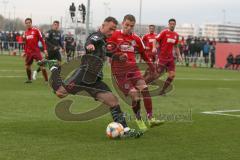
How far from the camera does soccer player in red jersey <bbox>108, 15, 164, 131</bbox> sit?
1078 centimetres

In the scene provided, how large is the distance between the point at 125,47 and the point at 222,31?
88144 mm

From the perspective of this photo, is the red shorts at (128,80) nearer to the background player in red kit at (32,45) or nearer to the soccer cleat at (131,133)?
the soccer cleat at (131,133)

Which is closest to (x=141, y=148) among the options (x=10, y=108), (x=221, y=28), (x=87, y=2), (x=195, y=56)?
(x=10, y=108)

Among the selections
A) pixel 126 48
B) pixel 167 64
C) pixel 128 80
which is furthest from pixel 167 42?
pixel 128 80

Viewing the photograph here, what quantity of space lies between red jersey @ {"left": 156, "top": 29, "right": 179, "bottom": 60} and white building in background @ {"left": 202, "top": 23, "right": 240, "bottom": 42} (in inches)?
2287

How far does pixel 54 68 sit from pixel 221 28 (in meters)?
89.3

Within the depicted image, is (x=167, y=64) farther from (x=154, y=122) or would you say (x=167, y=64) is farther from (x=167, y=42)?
(x=154, y=122)

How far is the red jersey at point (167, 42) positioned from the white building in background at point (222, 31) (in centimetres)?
5809

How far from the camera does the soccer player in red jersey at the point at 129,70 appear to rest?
10.8 metres

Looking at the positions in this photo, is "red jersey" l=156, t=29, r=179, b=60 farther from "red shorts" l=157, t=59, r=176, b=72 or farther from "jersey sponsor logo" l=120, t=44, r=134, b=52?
"jersey sponsor logo" l=120, t=44, r=134, b=52

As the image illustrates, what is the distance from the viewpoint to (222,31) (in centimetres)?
9712

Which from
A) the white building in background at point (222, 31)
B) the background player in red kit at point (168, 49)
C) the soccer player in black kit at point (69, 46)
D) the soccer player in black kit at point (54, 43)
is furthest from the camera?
the white building in background at point (222, 31)

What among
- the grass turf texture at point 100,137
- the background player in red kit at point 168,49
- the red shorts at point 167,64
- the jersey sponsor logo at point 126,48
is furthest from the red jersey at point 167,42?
the jersey sponsor logo at point 126,48

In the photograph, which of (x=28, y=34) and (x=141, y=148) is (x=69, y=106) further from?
(x=28, y=34)
